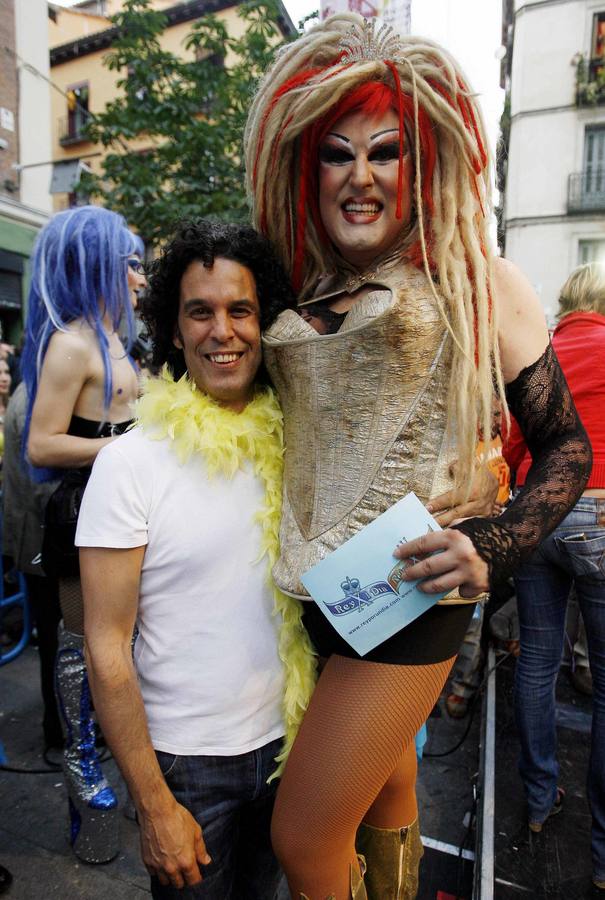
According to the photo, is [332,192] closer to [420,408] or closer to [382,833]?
[420,408]

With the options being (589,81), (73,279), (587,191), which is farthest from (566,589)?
(589,81)

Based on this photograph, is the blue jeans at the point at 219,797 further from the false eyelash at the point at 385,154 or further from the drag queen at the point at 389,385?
the false eyelash at the point at 385,154

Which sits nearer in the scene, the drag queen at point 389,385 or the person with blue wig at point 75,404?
the drag queen at point 389,385

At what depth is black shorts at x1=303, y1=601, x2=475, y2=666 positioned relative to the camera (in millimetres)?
1147

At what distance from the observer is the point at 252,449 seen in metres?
1.29

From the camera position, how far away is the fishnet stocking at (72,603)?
2025mm

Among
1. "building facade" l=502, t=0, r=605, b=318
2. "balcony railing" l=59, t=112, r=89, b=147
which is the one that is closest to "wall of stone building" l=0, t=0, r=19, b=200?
"balcony railing" l=59, t=112, r=89, b=147

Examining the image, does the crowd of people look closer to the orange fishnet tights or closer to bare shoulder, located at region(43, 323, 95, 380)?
the orange fishnet tights

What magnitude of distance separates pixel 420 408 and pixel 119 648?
726 mm

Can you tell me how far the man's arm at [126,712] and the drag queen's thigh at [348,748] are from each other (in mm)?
199

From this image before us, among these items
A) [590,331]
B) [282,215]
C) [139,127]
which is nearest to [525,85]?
[139,127]

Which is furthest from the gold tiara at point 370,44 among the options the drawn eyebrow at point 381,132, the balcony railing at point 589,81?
the balcony railing at point 589,81

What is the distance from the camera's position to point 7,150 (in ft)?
34.2

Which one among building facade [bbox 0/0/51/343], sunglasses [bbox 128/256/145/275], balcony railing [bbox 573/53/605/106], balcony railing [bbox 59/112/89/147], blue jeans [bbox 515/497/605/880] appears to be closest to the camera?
blue jeans [bbox 515/497/605/880]
